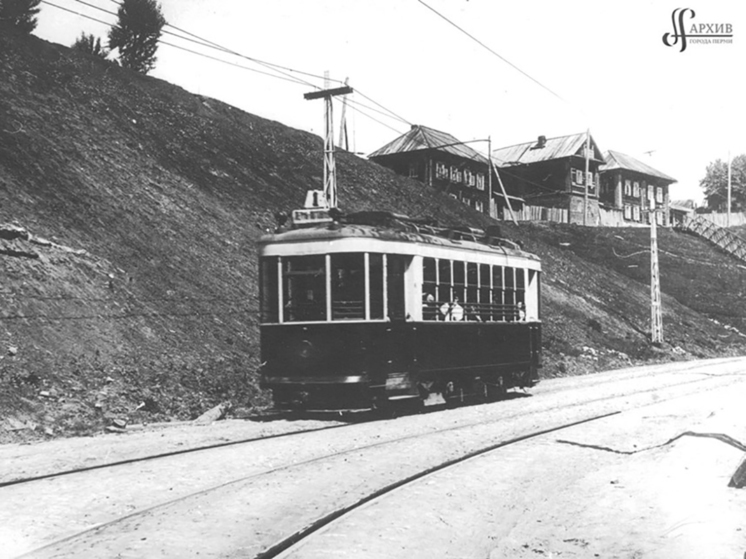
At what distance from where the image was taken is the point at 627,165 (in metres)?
77.7

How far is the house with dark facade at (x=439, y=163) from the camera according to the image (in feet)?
193

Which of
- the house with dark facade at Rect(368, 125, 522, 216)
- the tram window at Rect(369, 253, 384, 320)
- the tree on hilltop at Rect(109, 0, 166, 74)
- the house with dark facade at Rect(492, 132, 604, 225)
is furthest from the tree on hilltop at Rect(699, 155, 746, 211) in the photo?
the tram window at Rect(369, 253, 384, 320)

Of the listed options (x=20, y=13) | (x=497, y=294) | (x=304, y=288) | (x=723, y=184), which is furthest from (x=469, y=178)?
(x=723, y=184)

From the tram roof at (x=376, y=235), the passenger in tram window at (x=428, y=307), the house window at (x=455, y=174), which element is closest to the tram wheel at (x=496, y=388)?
the tram roof at (x=376, y=235)

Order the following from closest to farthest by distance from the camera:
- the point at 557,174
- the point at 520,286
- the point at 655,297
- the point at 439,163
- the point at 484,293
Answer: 1. the point at 484,293
2. the point at 520,286
3. the point at 655,297
4. the point at 439,163
5. the point at 557,174

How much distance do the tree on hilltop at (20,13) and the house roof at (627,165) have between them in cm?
5104

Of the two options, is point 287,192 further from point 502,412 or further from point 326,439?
point 326,439

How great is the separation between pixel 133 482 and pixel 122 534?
2.07m

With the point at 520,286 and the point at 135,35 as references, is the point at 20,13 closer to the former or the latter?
the point at 135,35

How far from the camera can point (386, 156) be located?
59719mm

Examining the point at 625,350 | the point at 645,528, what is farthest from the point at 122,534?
the point at 625,350

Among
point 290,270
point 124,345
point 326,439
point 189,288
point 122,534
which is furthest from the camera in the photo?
point 189,288

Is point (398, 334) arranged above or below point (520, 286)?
below

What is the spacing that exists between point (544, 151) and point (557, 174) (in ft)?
9.31
